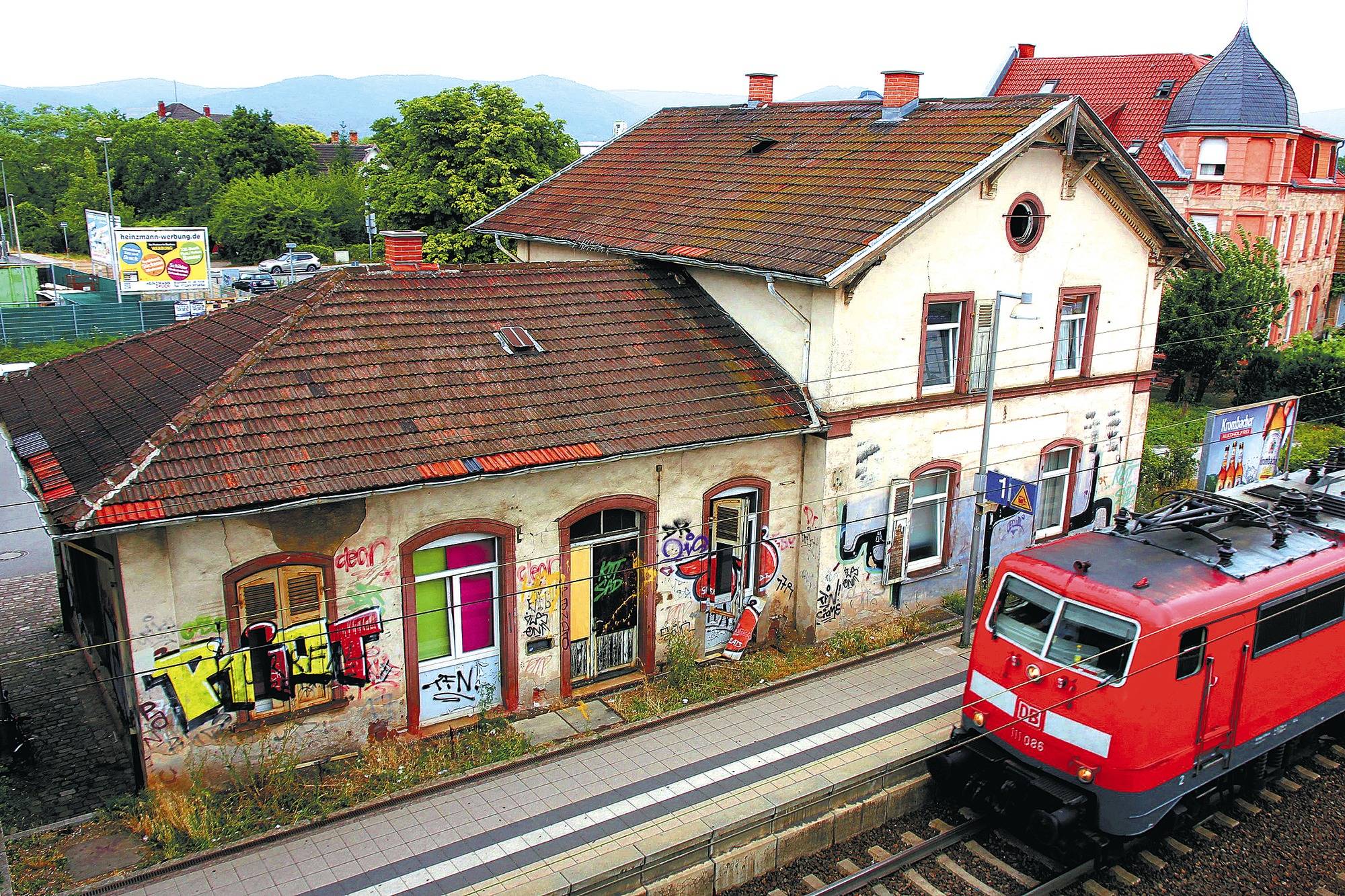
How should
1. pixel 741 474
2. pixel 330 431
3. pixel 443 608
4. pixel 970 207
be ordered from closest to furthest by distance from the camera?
pixel 330 431, pixel 443 608, pixel 741 474, pixel 970 207

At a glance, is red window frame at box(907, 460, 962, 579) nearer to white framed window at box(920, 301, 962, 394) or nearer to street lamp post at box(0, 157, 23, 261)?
white framed window at box(920, 301, 962, 394)

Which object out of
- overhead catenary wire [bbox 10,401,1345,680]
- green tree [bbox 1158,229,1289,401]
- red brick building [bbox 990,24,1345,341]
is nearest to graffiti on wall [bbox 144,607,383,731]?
overhead catenary wire [bbox 10,401,1345,680]

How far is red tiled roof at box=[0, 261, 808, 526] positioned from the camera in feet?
→ 33.7

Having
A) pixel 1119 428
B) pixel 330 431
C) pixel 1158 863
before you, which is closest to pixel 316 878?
Result: pixel 330 431

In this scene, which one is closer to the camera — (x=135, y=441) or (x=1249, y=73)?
(x=135, y=441)

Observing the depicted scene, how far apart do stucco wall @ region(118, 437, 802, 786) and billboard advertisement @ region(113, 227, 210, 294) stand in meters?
33.7

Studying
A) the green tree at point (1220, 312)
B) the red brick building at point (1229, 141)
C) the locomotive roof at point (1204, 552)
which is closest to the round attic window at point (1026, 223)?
the locomotive roof at point (1204, 552)

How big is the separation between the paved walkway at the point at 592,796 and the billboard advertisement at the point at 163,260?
35.4 m

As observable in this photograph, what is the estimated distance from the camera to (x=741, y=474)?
13.8 metres

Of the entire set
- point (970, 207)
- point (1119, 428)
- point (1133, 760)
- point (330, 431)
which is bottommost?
point (1133, 760)

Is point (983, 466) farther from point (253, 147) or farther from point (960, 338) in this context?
point (253, 147)

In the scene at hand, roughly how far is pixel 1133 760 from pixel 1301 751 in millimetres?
4578

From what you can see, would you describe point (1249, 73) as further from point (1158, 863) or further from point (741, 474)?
point (1158, 863)

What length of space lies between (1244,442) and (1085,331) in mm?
4073
